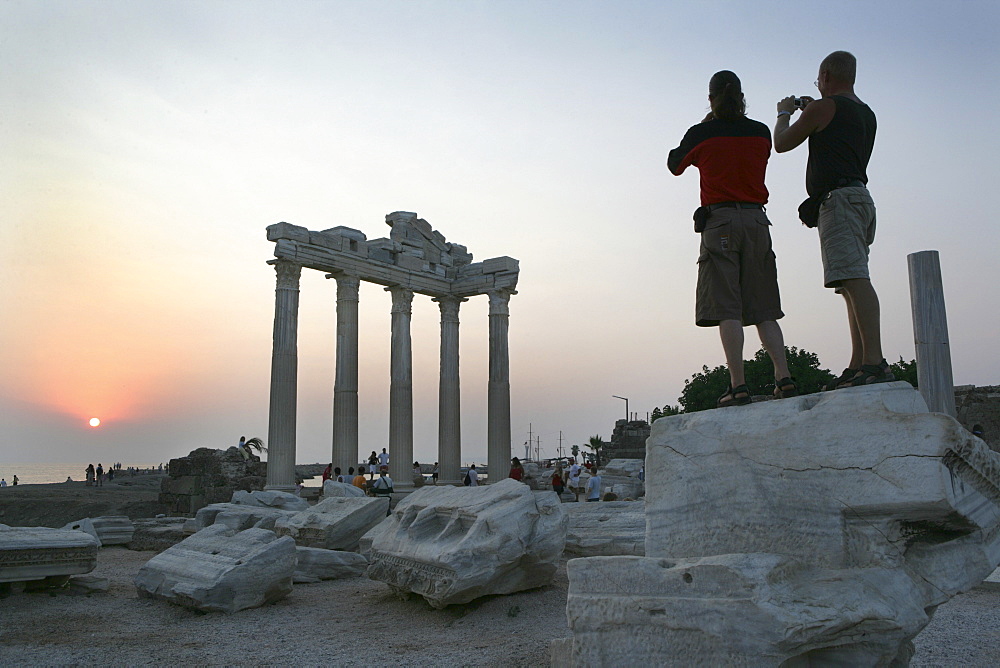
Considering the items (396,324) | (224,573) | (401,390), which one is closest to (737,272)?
(224,573)

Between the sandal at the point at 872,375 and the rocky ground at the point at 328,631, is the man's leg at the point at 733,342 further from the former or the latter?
the rocky ground at the point at 328,631

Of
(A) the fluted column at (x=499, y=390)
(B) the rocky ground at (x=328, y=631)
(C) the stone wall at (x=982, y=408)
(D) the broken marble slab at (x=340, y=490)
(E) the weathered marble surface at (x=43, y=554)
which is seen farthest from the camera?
(A) the fluted column at (x=499, y=390)

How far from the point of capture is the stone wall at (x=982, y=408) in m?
18.9

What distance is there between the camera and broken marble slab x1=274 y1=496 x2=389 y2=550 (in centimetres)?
1109

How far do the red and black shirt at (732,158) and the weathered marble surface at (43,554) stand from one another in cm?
837

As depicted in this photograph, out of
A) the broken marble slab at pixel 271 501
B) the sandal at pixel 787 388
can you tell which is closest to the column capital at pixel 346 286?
the broken marble slab at pixel 271 501

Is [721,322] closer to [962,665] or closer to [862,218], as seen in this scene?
[862,218]

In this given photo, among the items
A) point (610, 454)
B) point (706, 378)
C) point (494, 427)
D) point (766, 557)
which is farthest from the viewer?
point (706, 378)

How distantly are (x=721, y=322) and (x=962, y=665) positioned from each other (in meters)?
3.45

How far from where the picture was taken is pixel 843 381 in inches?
165

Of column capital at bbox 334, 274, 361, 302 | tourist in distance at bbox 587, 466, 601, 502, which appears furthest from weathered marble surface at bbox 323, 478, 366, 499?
column capital at bbox 334, 274, 361, 302

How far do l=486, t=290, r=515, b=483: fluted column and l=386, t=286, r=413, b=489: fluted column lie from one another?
2.59 meters

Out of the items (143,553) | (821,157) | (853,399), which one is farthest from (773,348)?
(143,553)

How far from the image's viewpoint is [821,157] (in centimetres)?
446
